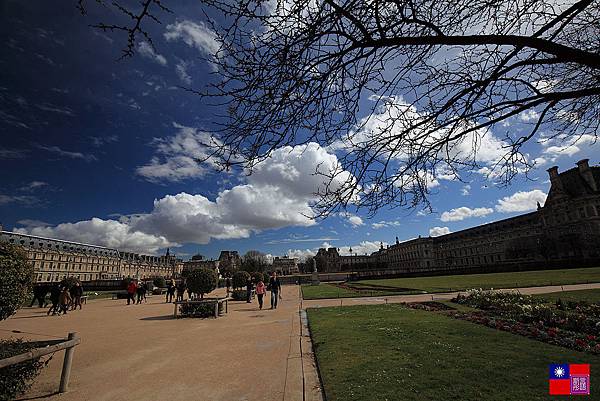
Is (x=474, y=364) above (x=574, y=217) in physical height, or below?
below

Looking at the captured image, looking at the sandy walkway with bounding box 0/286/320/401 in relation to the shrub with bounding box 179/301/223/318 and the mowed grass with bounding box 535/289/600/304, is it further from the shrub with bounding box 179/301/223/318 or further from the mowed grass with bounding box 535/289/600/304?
the mowed grass with bounding box 535/289/600/304

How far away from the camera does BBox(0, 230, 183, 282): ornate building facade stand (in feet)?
301

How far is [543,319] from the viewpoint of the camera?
32.7ft

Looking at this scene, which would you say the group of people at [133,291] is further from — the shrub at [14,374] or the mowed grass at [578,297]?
the mowed grass at [578,297]

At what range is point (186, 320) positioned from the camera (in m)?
13.8

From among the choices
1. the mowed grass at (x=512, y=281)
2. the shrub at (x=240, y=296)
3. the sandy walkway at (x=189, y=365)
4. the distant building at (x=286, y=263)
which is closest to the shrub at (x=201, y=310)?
the sandy walkway at (x=189, y=365)

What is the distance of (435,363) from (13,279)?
25.5 feet

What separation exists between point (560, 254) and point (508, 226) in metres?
29.9

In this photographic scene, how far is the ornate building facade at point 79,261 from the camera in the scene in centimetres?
9175

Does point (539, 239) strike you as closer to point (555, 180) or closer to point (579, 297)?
point (555, 180)

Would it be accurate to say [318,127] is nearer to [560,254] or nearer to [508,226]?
[560,254]

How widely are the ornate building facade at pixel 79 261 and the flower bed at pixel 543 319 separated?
74850 millimetres

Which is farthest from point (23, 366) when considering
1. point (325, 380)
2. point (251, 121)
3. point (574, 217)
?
point (574, 217)

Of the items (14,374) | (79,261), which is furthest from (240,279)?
(79,261)
